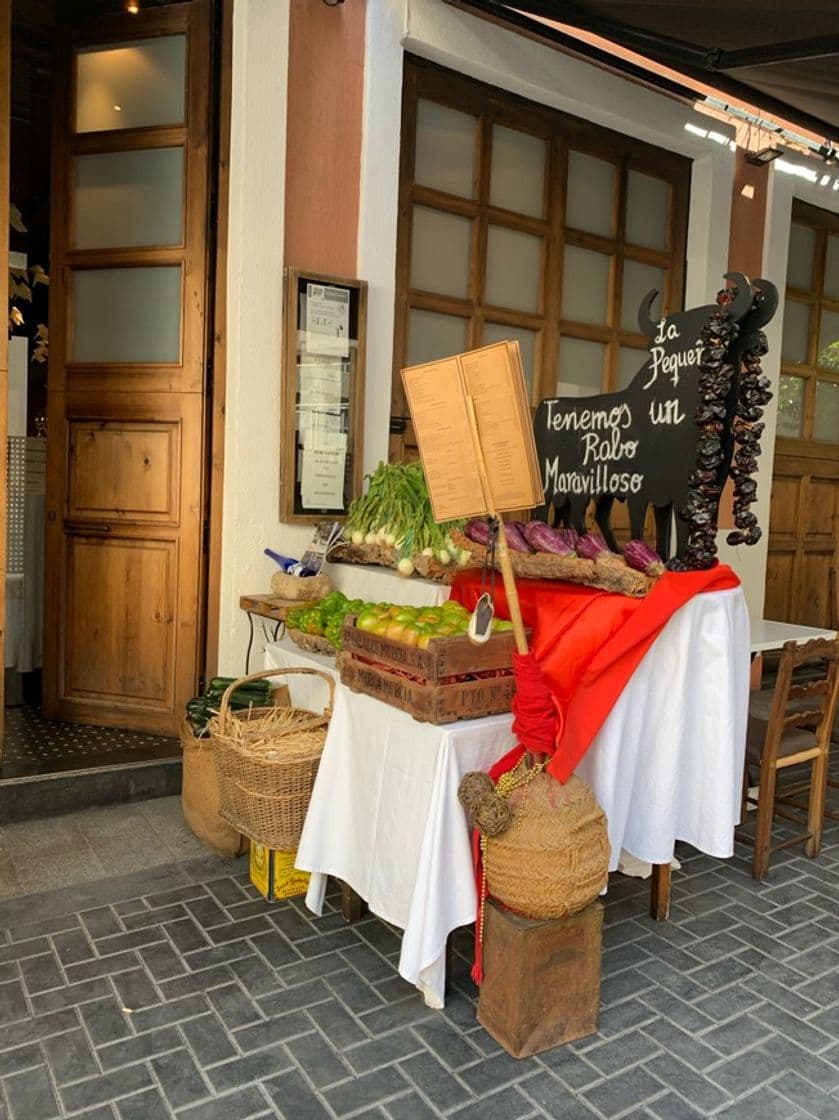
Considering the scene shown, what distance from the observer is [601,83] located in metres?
5.90

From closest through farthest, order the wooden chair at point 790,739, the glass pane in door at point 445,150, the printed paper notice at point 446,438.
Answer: the printed paper notice at point 446,438 → the wooden chair at point 790,739 → the glass pane in door at point 445,150

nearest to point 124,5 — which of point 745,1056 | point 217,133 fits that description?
point 217,133

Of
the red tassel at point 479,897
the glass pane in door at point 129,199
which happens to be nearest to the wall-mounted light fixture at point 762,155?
the glass pane in door at point 129,199

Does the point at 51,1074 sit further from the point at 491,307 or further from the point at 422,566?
the point at 491,307

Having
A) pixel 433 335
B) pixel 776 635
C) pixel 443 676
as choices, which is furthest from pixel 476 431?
pixel 433 335

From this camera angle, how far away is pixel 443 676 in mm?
2717

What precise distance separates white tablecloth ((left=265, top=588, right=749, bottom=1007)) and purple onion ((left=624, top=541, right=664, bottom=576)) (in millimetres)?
195

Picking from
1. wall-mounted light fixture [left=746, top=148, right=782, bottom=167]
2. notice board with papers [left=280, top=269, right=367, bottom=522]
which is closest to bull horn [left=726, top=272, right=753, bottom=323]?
notice board with papers [left=280, top=269, right=367, bottom=522]

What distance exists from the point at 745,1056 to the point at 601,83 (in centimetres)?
570

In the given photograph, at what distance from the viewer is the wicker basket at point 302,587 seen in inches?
161

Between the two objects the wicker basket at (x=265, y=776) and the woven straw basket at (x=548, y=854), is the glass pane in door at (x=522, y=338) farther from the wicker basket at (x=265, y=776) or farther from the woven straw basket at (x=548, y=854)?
the woven straw basket at (x=548, y=854)

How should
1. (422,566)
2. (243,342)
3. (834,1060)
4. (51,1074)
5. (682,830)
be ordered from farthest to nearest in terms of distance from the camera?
(243,342) → (422,566) → (682,830) → (834,1060) → (51,1074)

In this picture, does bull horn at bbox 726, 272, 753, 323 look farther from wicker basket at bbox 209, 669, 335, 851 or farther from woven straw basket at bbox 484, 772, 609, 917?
wicker basket at bbox 209, 669, 335, 851

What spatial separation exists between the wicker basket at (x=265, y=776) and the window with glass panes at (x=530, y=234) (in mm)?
2571
